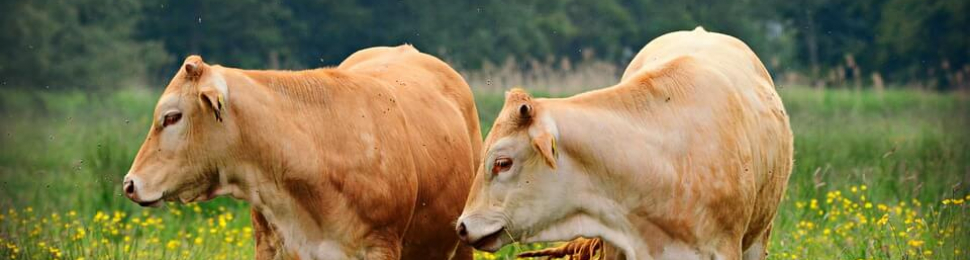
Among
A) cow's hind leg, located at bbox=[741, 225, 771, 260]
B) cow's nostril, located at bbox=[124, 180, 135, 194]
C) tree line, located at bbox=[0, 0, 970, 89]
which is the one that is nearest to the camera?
cow's nostril, located at bbox=[124, 180, 135, 194]

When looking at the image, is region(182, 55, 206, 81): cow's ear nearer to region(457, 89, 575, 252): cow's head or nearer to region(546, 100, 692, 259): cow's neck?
region(457, 89, 575, 252): cow's head

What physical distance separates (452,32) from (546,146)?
38738mm

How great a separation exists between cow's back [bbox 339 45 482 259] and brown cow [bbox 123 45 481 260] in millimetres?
A: 26

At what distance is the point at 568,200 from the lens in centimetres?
657

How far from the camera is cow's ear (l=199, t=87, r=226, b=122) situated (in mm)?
6672

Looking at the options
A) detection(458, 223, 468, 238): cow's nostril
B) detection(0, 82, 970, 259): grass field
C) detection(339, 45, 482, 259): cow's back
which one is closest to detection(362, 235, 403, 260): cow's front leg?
detection(339, 45, 482, 259): cow's back

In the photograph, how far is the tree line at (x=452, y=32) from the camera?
114 ft

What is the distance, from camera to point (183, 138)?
6.83 m

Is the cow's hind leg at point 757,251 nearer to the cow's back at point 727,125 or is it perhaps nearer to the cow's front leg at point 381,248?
the cow's back at point 727,125

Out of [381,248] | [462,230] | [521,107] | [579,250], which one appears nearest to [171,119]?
[381,248]

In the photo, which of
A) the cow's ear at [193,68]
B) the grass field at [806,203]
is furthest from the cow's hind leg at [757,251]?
the cow's ear at [193,68]

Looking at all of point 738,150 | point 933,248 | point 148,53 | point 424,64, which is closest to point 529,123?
point 738,150

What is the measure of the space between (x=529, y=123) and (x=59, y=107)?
2400 cm

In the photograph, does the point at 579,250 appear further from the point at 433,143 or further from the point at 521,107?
the point at 521,107
